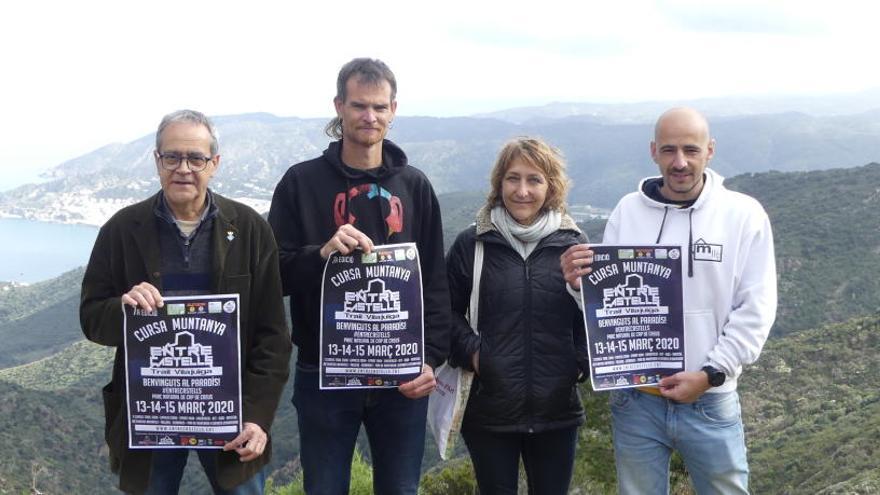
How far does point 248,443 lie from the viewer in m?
3.71

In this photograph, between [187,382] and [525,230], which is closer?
[187,382]

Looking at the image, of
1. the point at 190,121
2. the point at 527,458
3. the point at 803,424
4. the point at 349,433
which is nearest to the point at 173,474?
the point at 349,433

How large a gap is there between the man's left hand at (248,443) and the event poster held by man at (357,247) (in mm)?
399

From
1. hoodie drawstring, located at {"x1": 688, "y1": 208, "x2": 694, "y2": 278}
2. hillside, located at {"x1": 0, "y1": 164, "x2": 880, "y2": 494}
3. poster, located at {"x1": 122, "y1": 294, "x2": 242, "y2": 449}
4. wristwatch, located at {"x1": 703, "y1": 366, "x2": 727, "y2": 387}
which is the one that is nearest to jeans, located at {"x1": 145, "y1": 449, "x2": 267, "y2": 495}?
poster, located at {"x1": 122, "y1": 294, "x2": 242, "y2": 449}

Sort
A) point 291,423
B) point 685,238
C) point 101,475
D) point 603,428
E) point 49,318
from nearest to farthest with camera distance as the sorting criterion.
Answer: point 685,238, point 603,428, point 101,475, point 291,423, point 49,318

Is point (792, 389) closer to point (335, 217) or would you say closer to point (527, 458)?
point (527, 458)

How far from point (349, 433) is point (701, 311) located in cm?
203

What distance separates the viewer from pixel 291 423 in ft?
184

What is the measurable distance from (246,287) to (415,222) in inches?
40.1

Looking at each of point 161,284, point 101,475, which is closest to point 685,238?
point 161,284

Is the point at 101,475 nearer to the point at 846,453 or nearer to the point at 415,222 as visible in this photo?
the point at 846,453

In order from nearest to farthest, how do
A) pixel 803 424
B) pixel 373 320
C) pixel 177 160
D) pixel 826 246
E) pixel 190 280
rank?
pixel 177 160, pixel 190 280, pixel 373 320, pixel 803 424, pixel 826 246

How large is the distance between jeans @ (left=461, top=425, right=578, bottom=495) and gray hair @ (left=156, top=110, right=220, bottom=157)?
2130mm

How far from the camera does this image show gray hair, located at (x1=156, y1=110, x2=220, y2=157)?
3.55m
